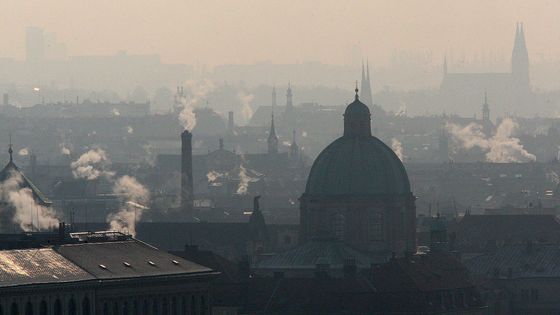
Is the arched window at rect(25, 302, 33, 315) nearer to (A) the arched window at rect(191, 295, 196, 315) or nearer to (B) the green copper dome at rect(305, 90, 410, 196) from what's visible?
(A) the arched window at rect(191, 295, 196, 315)

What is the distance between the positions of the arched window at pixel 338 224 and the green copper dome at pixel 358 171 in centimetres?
102

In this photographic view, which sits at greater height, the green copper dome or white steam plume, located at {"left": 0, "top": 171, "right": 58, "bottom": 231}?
the green copper dome

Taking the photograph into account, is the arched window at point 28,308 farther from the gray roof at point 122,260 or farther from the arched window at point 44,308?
the gray roof at point 122,260

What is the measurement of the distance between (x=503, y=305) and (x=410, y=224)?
445 inches

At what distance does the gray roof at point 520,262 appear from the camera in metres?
167

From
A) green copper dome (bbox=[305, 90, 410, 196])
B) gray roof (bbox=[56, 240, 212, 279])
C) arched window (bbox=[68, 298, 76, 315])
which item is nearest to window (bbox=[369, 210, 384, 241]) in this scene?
green copper dome (bbox=[305, 90, 410, 196])

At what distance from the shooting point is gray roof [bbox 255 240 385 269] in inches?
6166

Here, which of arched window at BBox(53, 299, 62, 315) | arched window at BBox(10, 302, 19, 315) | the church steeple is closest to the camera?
arched window at BBox(10, 302, 19, 315)

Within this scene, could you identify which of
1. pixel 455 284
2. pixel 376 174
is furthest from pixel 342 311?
pixel 376 174

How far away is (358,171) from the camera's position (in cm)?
17025

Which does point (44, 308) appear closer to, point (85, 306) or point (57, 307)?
point (57, 307)

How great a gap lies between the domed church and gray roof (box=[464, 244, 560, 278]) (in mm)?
3605

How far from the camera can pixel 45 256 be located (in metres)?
110

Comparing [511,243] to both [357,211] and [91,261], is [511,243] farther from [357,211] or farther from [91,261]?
[91,261]
